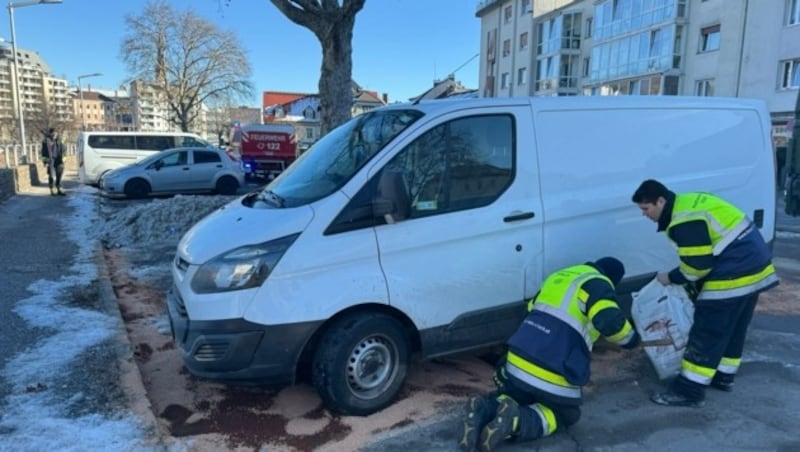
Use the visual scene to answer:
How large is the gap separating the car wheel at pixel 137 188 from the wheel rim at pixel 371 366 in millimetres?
14901

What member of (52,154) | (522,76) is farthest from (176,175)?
(522,76)

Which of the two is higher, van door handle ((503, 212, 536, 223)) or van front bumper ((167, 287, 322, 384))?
van door handle ((503, 212, 536, 223))

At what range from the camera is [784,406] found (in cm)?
371

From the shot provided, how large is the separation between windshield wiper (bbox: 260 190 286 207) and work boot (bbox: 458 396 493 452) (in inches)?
67.1

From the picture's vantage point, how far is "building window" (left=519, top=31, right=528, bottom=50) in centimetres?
4769

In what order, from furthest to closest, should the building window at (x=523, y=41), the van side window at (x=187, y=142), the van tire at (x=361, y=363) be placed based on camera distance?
the building window at (x=523, y=41) < the van side window at (x=187, y=142) < the van tire at (x=361, y=363)

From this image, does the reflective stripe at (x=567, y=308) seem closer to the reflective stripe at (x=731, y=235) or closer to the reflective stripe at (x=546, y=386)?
the reflective stripe at (x=546, y=386)

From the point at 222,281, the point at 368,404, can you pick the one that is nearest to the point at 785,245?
the point at 368,404

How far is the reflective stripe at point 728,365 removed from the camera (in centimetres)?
389

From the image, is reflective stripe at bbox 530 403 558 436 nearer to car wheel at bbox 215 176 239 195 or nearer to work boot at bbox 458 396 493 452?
work boot at bbox 458 396 493 452

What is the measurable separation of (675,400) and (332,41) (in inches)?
295

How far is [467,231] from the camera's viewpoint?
3.59 metres

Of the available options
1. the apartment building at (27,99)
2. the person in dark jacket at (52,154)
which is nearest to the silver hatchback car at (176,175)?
the person in dark jacket at (52,154)

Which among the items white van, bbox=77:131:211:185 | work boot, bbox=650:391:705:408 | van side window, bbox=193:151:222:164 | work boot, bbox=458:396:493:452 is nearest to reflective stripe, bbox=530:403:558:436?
work boot, bbox=458:396:493:452
